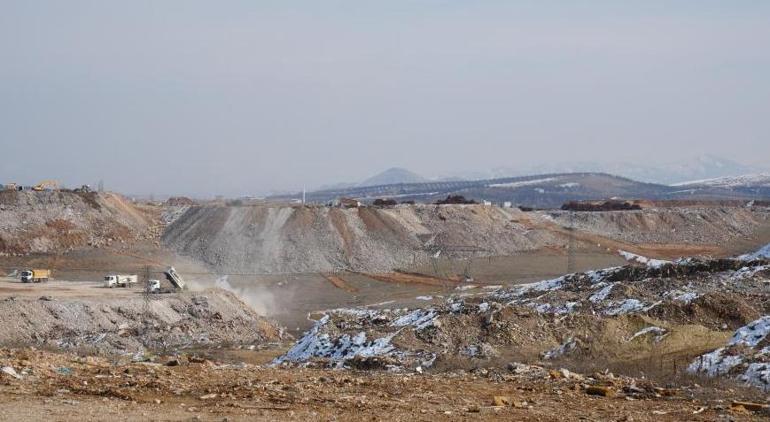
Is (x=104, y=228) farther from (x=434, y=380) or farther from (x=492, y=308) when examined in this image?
(x=434, y=380)

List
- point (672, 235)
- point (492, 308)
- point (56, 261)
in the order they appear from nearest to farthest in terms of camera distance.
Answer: point (492, 308)
point (56, 261)
point (672, 235)

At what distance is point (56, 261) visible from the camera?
64.0m

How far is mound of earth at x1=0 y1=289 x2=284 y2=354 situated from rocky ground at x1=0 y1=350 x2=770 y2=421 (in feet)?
55.2

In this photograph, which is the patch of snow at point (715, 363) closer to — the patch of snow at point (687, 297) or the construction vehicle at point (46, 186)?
the patch of snow at point (687, 297)

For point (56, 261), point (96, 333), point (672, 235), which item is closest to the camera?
point (96, 333)

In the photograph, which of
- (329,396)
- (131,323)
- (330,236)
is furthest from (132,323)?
(330,236)

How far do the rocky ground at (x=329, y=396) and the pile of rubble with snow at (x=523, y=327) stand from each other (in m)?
4.89

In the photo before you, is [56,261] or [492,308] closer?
[492,308]

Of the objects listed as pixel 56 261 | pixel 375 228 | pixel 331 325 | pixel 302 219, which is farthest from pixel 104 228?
pixel 331 325

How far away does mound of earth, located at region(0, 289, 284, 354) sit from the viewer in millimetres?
37000

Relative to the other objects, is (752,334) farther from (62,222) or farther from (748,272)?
(62,222)

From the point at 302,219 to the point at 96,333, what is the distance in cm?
3731

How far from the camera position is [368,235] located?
2968 inches

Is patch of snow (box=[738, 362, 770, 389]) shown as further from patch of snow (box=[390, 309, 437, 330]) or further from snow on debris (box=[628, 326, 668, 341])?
patch of snow (box=[390, 309, 437, 330])
